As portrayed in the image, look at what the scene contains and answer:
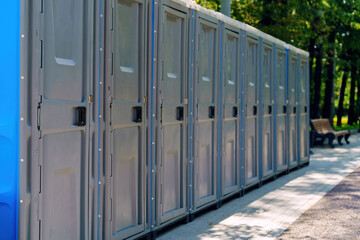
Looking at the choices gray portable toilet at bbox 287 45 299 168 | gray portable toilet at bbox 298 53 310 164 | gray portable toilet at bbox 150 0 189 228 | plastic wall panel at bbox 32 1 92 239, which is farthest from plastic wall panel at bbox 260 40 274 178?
plastic wall panel at bbox 32 1 92 239

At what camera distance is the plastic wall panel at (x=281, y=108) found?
38.6 ft

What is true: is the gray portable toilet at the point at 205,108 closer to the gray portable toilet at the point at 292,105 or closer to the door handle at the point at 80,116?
the door handle at the point at 80,116

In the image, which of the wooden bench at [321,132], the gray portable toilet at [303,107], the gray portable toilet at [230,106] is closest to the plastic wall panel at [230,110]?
the gray portable toilet at [230,106]

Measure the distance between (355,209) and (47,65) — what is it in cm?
513

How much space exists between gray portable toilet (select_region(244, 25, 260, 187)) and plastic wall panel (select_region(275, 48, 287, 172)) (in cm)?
135

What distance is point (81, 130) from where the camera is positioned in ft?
16.6

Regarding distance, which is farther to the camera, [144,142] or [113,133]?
[144,142]

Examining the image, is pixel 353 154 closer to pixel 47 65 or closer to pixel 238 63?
pixel 238 63

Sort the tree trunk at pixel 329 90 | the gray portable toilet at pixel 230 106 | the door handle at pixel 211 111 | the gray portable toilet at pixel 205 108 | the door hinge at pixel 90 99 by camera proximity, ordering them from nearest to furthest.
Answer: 1. the door hinge at pixel 90 99
2. the gray portable toilet at pixel 205 108
3. the door handle at pixel 211 111
4. the gray portable toilet at pixel 230 106
5. the tree trunk at pixel 329 90

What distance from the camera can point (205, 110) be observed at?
798 centimetres

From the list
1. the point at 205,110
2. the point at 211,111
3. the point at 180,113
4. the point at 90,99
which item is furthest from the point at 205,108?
the point at 90,99

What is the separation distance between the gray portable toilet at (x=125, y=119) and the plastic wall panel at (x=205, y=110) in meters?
1.52

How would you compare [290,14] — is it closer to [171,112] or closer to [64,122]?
[171,112]

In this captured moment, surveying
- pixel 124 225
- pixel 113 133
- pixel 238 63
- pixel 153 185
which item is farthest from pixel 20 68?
pixel 238 63
